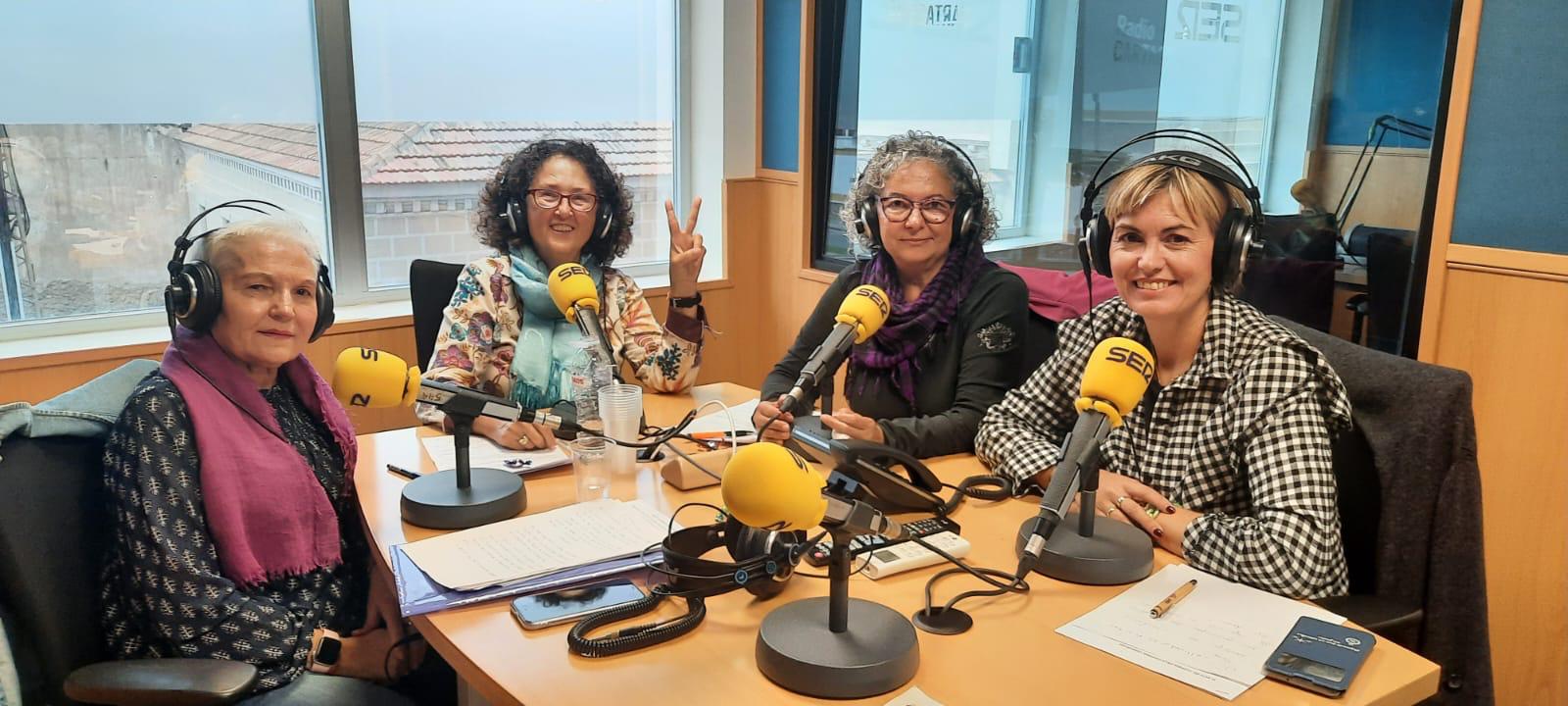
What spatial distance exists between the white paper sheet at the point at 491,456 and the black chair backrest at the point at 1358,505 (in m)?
1.30

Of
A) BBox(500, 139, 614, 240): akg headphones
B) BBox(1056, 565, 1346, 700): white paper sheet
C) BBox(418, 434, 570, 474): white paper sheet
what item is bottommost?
BBox(418, 434, 570, 474): white paper sheet

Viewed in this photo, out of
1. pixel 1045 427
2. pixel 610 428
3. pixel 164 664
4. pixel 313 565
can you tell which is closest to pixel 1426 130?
pixel 1045 427

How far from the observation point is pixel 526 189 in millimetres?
2551

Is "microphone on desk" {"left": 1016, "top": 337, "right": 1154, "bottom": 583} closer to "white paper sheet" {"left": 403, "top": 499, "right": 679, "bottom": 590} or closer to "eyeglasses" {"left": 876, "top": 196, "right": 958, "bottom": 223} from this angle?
"white paper sheet" {"left": 403, "top": 499, "right": 679, "bottom": 590}

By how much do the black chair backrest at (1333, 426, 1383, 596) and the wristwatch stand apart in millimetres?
1485

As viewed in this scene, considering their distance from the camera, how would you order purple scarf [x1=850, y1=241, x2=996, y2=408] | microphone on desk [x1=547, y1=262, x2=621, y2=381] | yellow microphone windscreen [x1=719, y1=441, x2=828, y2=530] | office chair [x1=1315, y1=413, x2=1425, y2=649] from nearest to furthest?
yellow microphone windscreen [x1=719, y1=441, x2=828, y2=530] → office chair [x1=1315, y1=413, x2=1425, y2=649] → microphone on desk [x1=547, y1=262, x2=621, y2=381] → purple scarf [x1=850, y1=241, x2=996, y2=408]

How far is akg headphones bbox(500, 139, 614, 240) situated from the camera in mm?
2531

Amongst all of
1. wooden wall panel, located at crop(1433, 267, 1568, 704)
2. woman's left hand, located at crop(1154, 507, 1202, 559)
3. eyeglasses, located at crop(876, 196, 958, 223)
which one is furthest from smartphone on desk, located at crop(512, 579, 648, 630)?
wooden wall panel, located at crop(1433, 267, 1568, 704)

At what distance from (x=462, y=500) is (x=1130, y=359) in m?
1.02

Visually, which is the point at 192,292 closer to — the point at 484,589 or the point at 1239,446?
the point at 484,589

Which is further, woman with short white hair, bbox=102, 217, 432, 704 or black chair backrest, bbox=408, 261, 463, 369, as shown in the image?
black chair backrest, bbox=408, 261, 463, 369

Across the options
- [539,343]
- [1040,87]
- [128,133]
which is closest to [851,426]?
[539,343]

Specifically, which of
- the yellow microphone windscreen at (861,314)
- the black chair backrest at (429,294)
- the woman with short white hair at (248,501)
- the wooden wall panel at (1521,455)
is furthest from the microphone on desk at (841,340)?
the wooden wall panel at (1521,455)

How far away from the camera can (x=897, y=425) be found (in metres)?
2.04
